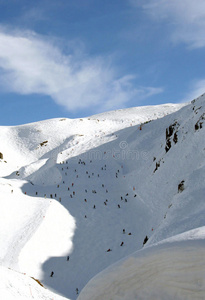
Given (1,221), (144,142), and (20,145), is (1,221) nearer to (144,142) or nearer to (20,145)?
(144,142)

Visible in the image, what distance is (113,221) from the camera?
70.6 feet

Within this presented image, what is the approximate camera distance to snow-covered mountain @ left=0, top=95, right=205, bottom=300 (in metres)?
3.32

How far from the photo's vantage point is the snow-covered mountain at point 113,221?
10.9 ft

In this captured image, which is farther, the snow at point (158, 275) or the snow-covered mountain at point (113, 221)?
the snow-covered mountain at point (113, 221)

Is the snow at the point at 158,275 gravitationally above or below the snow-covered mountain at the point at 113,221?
below

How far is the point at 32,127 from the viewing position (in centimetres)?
6531

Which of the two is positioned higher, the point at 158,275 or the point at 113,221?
the point at 113,221

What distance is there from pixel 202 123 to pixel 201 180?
9964 millimetres

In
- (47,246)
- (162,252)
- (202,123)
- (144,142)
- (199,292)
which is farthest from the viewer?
(144,142)

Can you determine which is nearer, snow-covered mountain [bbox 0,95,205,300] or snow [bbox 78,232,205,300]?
snow [bbox 78,232,205,300]

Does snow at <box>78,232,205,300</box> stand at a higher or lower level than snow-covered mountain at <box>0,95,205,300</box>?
lower

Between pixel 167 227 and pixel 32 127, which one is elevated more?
pixel 32 127

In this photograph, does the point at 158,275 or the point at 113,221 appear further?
the point at 113,221

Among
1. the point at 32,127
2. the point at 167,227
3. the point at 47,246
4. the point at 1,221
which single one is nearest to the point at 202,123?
the point at 167,227
